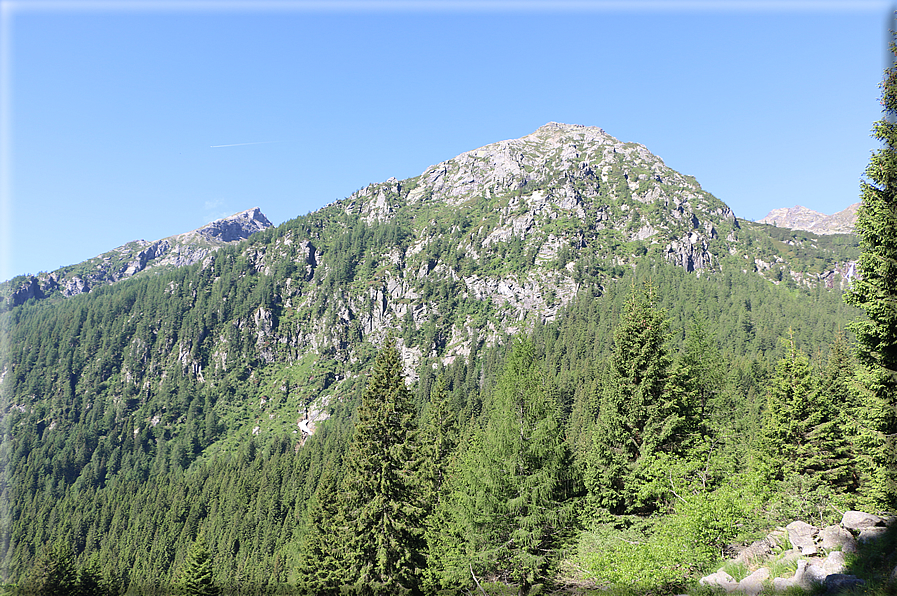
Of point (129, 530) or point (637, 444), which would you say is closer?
point (637, 444)

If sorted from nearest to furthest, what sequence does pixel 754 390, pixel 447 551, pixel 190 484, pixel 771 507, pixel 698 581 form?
pixel 698 581, pixel 771 507, pixel 447 551, pixel 754 390, pixel 190 484

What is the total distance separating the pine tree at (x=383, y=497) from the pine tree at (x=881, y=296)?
23.5 metres

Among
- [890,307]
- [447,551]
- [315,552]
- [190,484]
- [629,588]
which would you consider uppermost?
[890,307]

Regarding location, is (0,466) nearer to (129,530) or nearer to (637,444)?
(129,530)

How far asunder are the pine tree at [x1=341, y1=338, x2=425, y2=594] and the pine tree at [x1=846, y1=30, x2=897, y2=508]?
23528 millimetres

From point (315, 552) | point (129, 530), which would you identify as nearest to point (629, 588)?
point (315, 552)

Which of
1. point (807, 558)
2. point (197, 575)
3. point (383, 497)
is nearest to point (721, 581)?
point (807, 558)

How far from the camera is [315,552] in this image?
41.4 meters

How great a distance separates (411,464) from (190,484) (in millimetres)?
146940

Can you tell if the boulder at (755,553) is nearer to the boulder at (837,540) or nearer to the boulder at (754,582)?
the boulder at (754,582)

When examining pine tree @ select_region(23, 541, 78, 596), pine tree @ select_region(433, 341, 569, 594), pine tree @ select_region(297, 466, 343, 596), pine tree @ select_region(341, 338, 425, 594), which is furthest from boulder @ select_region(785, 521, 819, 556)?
pine tree @ select_region(23, 541, 78, 596)

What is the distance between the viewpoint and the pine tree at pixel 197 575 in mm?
41812

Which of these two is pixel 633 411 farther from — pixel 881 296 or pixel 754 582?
pixel 754 582

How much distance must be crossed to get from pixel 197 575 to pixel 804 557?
47821 millimetres
